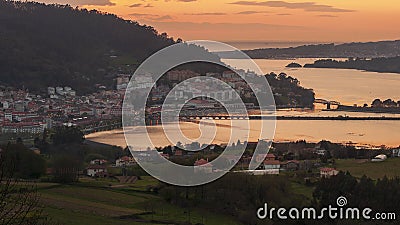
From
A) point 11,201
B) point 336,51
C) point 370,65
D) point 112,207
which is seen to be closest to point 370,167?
point 112,207

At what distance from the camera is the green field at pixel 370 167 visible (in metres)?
7.55

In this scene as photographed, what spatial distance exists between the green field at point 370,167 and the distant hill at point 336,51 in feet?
111

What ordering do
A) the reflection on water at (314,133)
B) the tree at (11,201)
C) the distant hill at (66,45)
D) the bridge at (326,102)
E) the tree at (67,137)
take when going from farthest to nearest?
the distant hill at (66,45) → the bridge at (326,102) → the reflection on water at (314,133) → the tree at (67,137) → the tree at (11,201)

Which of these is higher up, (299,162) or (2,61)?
(2,61)

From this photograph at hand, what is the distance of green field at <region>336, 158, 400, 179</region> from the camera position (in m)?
7.55

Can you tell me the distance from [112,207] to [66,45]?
18977 millimetres

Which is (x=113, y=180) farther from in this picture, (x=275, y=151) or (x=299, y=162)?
(x=275, y=151)

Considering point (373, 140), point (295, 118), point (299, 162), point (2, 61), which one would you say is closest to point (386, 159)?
point (299, 162)

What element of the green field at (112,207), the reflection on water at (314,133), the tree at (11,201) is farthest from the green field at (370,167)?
the tree at (11,201)

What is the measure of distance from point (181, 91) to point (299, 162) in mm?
8770

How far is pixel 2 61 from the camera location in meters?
20.4

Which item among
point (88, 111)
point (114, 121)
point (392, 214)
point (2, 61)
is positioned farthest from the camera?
point (2, 61)

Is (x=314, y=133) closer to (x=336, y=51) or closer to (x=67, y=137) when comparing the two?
(x=67, y=137)

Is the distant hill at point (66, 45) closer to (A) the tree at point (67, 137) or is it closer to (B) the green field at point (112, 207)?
(A) the tree at point (67, 137)
